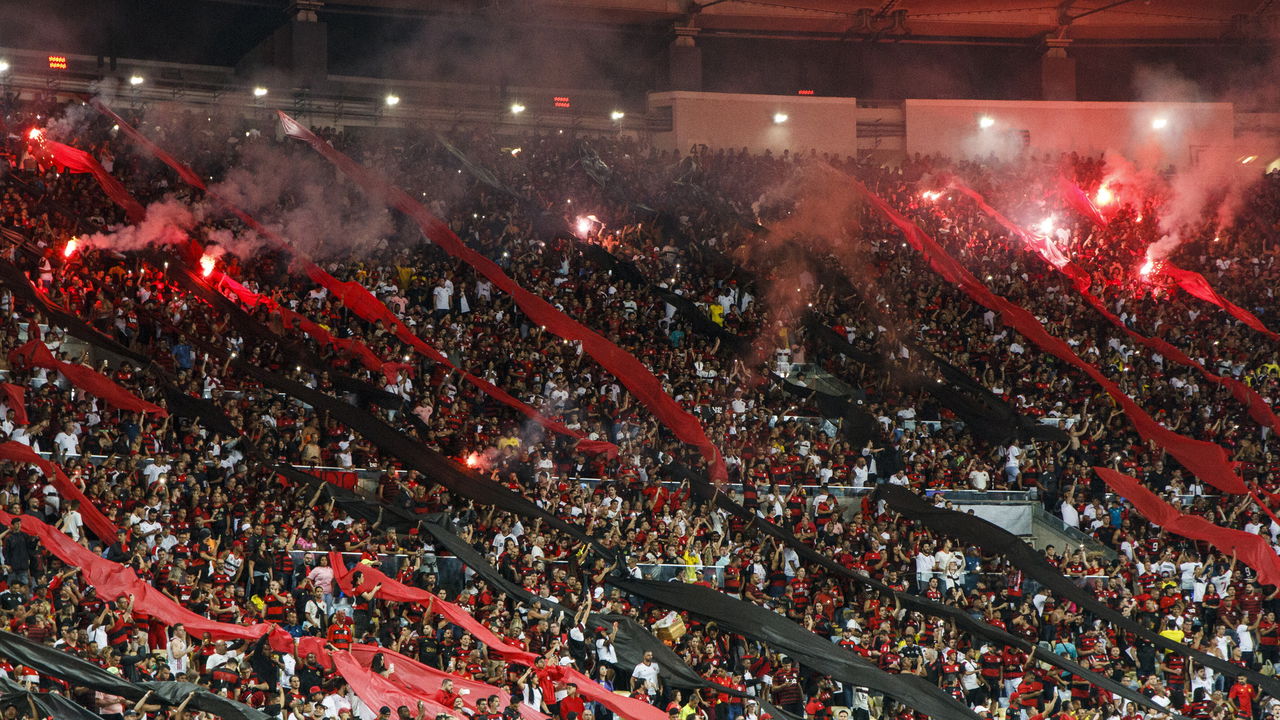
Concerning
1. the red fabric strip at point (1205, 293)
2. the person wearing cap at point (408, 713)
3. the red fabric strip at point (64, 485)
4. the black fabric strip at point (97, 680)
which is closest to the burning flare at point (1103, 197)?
the red fabric strip at point (1205, 293)

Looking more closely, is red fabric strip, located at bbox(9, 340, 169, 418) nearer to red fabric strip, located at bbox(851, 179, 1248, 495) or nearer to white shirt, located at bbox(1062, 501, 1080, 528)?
white shirt, located at bbox(1062, 501, 1080, 528)

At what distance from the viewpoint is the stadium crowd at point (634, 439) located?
649 inches

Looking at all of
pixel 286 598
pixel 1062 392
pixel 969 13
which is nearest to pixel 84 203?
pixel 286 598

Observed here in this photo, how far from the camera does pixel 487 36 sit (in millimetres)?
31578

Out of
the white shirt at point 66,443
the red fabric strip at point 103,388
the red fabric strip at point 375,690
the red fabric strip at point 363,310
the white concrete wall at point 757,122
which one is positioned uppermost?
the white concrete wall at point 757,122

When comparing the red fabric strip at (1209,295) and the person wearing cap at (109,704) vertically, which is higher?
the red fabric strip at (1209,295)

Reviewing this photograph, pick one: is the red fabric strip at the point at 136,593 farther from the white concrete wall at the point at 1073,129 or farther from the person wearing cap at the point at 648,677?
the white concrete wall at the point at 1073,129

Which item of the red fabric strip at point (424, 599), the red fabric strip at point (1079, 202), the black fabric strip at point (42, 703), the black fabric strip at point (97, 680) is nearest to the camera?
the black fabric strip at point (42, 703)

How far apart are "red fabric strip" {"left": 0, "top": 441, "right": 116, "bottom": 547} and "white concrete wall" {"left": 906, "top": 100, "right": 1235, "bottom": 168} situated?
21579 millimetres

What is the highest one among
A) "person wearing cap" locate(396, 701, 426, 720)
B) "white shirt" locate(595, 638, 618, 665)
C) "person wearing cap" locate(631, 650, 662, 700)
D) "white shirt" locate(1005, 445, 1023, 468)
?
"white shirt" locate(1005, 445, 1023, 468)

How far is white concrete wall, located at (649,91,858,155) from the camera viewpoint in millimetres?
32531

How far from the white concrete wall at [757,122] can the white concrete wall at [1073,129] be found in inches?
63.3

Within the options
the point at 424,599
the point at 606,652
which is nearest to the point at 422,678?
the point at 424,599

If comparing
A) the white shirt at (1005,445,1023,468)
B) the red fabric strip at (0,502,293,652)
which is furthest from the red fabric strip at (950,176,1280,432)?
the red fabric strip at (0,502,293,652)
